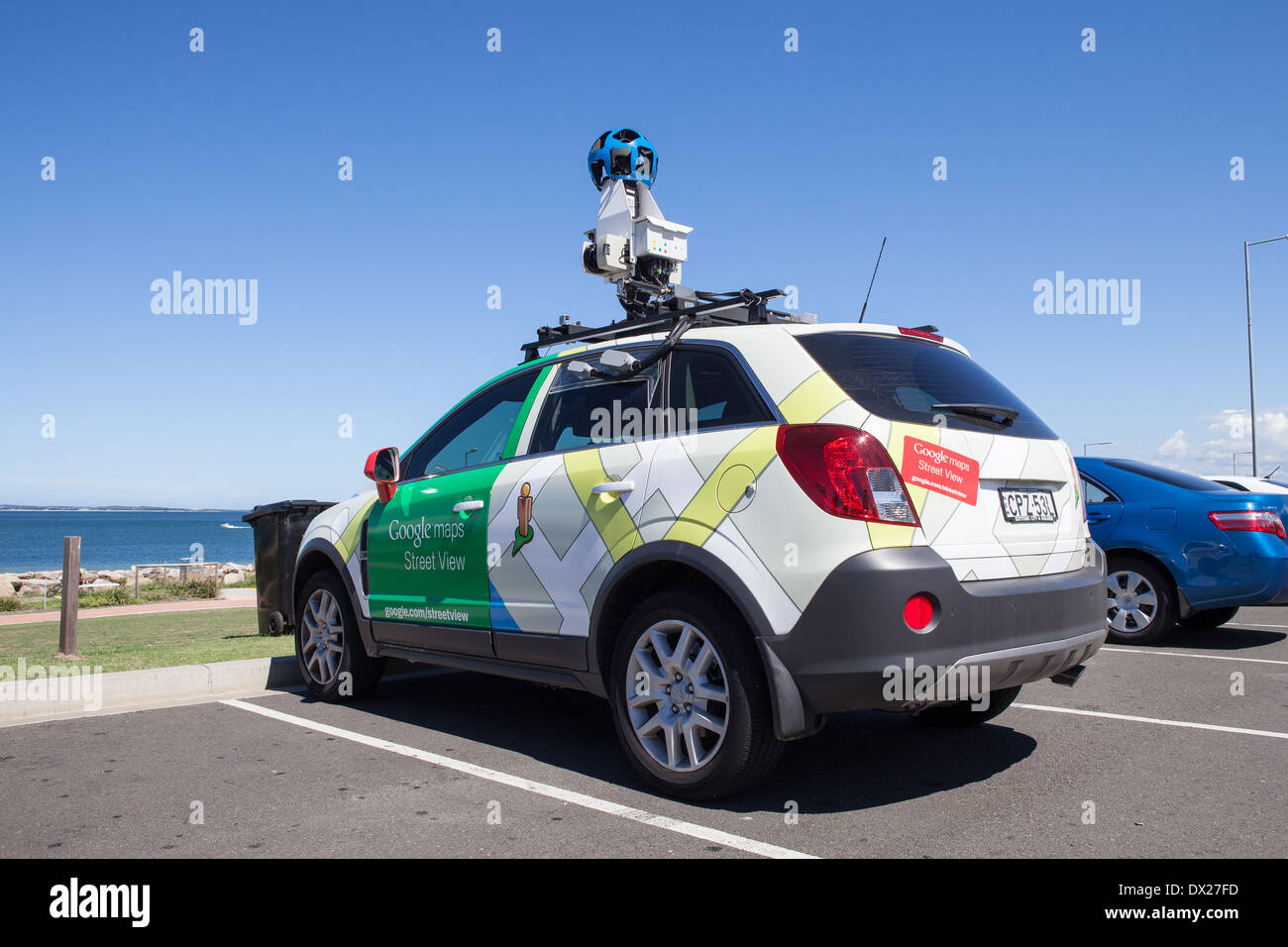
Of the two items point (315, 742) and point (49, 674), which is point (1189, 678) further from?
point (49, 674)

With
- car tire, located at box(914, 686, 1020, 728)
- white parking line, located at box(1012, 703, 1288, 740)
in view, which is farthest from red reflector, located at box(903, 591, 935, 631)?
white parking line, located at box(1012, 703, 1288, 740)

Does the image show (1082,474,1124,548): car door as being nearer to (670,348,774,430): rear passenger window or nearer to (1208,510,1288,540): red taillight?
(1208,510,1288,540): red taillight

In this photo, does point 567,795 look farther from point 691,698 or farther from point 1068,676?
point 1068,676

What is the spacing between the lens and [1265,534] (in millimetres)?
7680

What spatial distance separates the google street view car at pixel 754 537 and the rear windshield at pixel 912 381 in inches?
0.5

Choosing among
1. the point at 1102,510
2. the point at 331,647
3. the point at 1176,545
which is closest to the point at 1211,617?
the point at 1176,545

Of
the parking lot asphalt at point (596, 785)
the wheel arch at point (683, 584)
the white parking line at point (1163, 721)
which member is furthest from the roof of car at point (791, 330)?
the white parking line at point (1163, 721)

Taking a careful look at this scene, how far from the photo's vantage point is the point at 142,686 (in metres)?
6.18

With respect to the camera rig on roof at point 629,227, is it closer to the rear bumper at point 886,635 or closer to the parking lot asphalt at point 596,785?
the parking lot asphalt at point 596,785

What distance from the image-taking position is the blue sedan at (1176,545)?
7.62 meters
